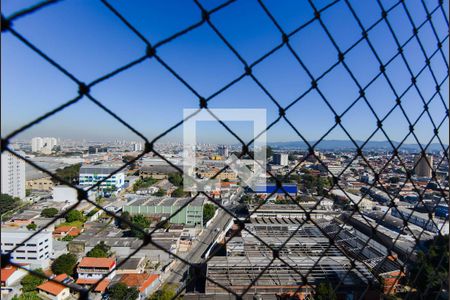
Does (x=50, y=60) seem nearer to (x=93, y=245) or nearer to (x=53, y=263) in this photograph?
(x=53, y=263)

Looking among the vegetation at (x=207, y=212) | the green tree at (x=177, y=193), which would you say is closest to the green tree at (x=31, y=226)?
the vegetation at (x=207, y=212)

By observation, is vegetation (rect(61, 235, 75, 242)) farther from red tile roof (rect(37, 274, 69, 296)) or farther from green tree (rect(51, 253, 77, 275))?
red tile roof (rect(37, 274, 69, 296))

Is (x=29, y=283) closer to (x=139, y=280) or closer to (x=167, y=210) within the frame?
(x=139, y=280)

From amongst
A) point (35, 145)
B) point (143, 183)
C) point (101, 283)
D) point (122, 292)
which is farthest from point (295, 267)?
point (35, 145)

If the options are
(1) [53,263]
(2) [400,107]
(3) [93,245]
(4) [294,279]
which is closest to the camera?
(2) [400,107]

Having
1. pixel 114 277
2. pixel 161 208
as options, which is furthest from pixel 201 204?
pixel 114 277

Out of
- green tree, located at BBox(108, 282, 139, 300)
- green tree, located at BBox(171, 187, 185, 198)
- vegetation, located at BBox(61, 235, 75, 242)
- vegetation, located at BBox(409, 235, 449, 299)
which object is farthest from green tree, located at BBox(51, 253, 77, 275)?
green tree, located at BBox(171, 187, 185, 198)
